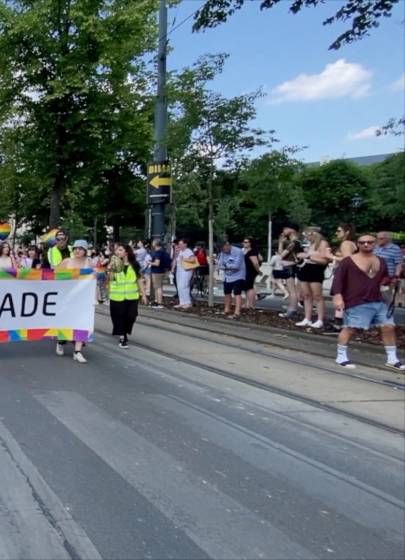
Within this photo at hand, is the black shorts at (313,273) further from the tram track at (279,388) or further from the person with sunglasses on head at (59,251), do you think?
the person with sunglasses on head at (59,251)

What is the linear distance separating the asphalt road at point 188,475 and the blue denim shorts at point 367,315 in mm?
1990

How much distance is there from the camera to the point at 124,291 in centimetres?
1055

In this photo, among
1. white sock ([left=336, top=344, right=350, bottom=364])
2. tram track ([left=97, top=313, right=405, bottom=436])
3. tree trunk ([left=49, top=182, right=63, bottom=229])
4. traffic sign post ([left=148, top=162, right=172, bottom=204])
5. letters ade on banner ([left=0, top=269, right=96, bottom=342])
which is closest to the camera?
tram track ([left=97, top=313, right=405, bottom=436])

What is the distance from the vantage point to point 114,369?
347 inches

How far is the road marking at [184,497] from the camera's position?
3.78 m

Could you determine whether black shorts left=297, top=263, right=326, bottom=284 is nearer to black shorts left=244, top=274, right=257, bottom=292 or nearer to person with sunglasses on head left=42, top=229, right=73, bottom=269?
black shorts left=244, top=274, right=257, bottom=292

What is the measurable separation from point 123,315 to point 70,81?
12918 mm

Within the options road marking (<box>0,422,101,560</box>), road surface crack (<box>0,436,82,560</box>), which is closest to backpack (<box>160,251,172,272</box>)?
road surface crack (<box>0,436,82,560</box>)

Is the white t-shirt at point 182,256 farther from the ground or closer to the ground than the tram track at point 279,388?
farther from the ground

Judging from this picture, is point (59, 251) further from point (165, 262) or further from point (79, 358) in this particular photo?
point (165, 262)

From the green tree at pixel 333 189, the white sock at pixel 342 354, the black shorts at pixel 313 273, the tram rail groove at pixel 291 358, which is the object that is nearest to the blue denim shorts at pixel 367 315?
the white sock at pixel 342 354

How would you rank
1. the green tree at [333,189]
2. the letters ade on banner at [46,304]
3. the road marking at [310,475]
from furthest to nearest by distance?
the green tree at [333,189] → the letters ade on banner at [46,304] → the road marking at [310,475]

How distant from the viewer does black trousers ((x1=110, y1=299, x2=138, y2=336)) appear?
34.5 feet

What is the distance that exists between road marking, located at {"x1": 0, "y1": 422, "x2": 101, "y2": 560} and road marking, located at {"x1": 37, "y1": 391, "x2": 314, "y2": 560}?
0.58 meters
